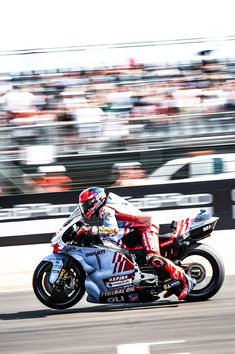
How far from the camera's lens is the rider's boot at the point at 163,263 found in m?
7.28

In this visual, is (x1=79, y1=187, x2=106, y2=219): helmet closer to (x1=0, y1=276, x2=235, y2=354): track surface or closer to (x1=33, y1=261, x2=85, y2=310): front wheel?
(x1=33, y1=261, x2=85, y2=310): front wheel

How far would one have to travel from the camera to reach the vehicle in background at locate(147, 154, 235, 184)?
11914 millimetres

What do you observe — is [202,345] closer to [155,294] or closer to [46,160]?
[155,294]

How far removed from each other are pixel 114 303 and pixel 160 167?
4.80m

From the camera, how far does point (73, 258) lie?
7.44 metres

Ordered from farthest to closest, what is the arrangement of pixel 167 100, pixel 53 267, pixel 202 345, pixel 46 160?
1. pixel 167 100
2. pixel 46 160
3. pixel 53 267
4. pixel 202 345

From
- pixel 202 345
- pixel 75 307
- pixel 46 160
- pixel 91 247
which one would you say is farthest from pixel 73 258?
pixel 46 160

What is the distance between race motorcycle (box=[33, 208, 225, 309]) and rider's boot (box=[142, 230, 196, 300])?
90 mm

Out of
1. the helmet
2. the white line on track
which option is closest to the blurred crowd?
the helmet

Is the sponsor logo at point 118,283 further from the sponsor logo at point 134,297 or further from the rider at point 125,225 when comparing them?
the rider at point 125,225

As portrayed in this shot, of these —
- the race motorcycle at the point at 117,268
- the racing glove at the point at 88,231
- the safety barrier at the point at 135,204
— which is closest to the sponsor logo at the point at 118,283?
the race motorcycle at the point at 117,268

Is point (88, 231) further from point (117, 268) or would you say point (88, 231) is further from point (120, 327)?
point (120, 327)

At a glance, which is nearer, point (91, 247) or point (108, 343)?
point (108, 343)

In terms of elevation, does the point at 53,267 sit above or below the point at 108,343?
above
